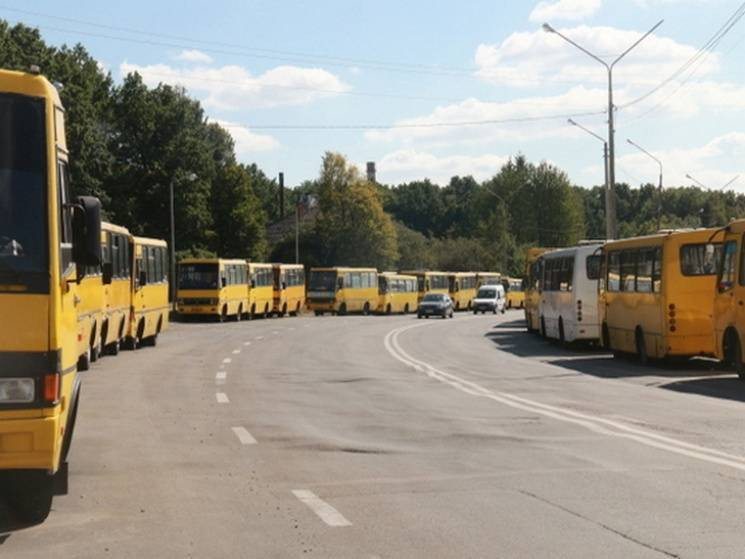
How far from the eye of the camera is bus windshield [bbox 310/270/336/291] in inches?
3120

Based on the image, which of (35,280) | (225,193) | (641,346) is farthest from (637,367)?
(225,193)

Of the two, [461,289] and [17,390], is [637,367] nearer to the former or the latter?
[17,390]

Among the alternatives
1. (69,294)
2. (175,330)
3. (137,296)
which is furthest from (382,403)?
(175,330)

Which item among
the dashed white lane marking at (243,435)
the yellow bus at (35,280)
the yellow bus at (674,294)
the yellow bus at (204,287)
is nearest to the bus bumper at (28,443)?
the yellow bus at (35,280)

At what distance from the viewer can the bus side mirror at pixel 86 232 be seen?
8.75 meters

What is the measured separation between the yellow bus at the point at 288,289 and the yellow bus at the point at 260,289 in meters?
0.87

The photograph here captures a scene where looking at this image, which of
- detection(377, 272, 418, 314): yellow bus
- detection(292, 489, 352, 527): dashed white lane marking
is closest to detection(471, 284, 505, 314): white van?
detection(377, 272, 418, 314): yellow bus

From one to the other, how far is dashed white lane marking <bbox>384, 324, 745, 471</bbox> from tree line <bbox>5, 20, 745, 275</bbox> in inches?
1802

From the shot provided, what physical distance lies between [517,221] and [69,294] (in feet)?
524

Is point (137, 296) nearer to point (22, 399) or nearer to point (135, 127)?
point (22, 399)

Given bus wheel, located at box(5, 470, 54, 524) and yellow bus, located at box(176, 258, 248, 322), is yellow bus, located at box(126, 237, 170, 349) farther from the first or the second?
bus wheel, located at box(5, 470, 54, 524)

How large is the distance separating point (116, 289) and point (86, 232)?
22.3 m

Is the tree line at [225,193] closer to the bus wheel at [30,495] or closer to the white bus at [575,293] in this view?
the white bus at [575,293]

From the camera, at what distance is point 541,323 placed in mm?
43375
